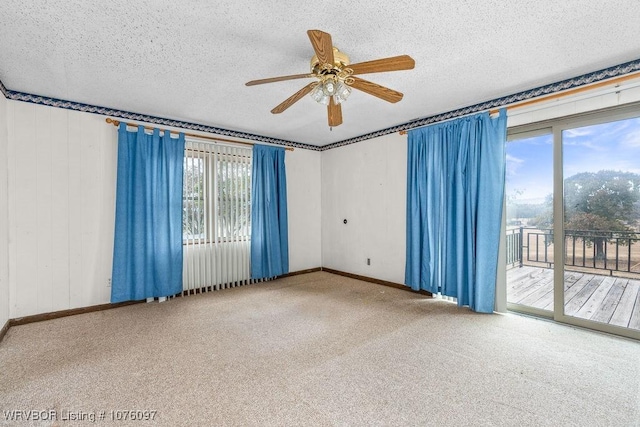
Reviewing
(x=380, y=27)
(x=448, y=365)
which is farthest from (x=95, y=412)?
(x=380, y=27)

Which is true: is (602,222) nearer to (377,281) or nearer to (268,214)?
(377,281)

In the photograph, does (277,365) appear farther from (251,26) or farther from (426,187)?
(426,187)

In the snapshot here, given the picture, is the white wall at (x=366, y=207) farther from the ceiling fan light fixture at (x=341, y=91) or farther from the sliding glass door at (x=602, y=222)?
the ceiling fan light fixture at (x=341, y=91)

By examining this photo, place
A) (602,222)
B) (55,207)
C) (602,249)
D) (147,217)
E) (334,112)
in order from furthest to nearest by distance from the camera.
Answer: (147,217) → (55,207) → (602,249) → (602,222) → (334,112)

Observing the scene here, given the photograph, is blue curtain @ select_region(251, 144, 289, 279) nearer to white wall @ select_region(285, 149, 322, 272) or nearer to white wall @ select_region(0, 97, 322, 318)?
white wall @ select_region(285, 149, 322, 272)

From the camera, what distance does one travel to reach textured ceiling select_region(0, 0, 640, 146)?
1828 millimetres

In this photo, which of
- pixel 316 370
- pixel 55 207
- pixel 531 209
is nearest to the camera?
pixel 316 370

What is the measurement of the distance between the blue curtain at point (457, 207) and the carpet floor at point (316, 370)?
0.49m

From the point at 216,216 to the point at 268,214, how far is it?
0.84 meters

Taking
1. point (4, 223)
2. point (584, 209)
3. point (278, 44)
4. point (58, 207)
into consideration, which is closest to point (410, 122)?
point (584, 209)

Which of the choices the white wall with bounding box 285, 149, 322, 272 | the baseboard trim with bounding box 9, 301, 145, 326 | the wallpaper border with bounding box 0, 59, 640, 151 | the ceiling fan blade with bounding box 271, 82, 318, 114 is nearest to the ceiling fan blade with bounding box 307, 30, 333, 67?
the ceiling fan blade with bounding box 271, 82, 318, 114

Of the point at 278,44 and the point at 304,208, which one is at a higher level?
the point at 278,44

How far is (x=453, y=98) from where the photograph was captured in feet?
10.8

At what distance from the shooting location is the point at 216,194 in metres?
4.30
